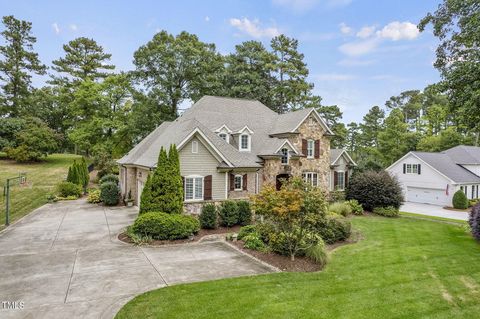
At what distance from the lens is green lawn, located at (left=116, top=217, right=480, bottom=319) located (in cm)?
750

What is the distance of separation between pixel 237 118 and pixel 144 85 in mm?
15725

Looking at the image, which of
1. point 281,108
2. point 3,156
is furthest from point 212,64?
point 3,156

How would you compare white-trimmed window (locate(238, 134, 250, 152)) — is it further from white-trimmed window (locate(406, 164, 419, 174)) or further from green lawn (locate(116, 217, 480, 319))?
white-trimmed window (locate(406, 164, 419, 174))

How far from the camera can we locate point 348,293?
8719mm

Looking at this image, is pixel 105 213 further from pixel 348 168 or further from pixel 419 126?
pixel 419 126

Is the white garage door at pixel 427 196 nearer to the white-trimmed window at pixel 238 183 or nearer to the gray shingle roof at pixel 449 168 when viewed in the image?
the gray shingle roof at pixel 449 168

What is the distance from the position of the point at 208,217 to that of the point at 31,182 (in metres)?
22.5

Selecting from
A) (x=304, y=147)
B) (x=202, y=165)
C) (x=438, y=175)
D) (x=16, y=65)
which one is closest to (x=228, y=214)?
(x=202, y=165)

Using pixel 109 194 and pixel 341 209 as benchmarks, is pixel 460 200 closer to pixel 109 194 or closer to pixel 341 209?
pixel 341 209

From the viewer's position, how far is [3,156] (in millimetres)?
39812

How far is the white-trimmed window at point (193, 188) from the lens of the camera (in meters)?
18.1

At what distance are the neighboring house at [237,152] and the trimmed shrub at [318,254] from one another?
225 inches

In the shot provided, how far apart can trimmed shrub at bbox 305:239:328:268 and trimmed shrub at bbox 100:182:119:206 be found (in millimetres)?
17198

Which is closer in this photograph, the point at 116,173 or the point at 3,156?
the point at 116,173
